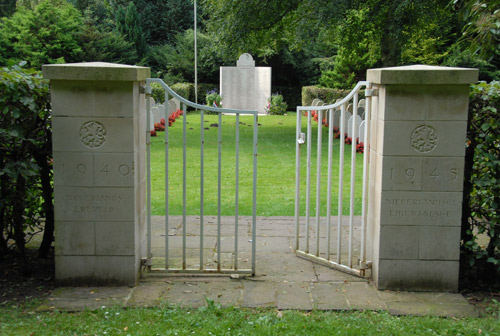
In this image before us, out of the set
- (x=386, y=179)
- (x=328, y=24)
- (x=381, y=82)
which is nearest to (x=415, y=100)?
(x=381, y=82)

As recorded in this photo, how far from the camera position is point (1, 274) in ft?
17.0

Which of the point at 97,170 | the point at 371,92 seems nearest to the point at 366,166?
the point at 371,92

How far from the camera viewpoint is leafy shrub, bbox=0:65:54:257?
4.70 m

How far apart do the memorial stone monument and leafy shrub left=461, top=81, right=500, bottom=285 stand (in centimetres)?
2096

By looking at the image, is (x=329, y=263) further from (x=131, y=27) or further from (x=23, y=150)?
(x=131, y=27)

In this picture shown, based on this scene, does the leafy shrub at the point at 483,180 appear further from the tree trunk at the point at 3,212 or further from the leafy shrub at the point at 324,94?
the leafy shrub at the point at 324,94

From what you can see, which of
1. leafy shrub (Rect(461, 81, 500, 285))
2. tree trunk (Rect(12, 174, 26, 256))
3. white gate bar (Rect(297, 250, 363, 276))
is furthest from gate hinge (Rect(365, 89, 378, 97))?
tree trunk (Rect(12, 174, 26, 256))

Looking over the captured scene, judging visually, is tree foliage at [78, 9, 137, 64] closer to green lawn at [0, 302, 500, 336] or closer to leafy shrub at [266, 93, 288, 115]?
leafy shrub at [266, 93, 288, 115]

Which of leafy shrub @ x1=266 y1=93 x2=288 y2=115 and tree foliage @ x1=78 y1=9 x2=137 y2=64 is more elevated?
tree foliage @ x1=78 y1=9 x2=137 y2=64

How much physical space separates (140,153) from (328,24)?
11289mm

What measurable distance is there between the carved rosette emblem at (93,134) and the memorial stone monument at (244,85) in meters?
21.2

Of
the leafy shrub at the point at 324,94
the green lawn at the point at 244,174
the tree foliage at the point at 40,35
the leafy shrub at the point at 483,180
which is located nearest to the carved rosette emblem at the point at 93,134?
the leafy shrub at the point at 483,180

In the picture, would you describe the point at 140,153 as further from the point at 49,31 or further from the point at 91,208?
the point at 49,31

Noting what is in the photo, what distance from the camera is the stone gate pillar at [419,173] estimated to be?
471 cm
